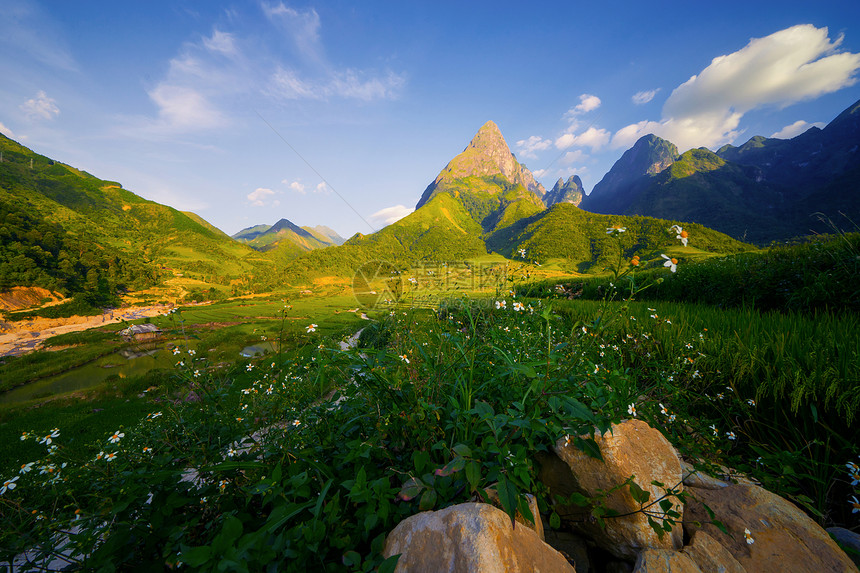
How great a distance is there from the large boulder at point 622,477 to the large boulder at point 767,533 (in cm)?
20

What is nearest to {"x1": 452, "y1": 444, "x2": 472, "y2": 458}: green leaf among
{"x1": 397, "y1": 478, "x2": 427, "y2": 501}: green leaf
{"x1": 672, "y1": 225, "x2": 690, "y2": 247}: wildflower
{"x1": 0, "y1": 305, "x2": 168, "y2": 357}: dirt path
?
{"x1": 397, "y1": 478, "x2": 427, "y2": 501}: green leaf

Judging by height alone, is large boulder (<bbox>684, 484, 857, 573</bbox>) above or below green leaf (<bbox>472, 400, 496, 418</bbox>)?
below

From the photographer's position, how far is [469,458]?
1479 millimetres

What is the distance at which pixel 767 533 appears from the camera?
5.65ft

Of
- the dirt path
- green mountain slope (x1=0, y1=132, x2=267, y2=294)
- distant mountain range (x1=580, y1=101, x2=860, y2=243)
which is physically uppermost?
distant mountain range (x1=580, y1=101, x2=860, y2=243)

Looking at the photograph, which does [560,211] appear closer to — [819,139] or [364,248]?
[364,248]

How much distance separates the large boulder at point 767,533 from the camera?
1610 mm

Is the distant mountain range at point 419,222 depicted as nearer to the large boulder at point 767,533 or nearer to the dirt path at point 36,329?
the large boulder at point 767,533

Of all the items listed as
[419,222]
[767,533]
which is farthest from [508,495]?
[419,222]

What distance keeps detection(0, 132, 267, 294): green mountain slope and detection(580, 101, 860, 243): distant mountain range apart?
18119 cm

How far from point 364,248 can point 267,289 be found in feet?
139

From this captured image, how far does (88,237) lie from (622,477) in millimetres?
120786

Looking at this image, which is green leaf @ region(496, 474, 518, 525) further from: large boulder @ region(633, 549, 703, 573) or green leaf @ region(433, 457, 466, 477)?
large boulder @ region(633, 549, 703, 573)

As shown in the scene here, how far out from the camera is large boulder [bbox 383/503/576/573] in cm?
124
